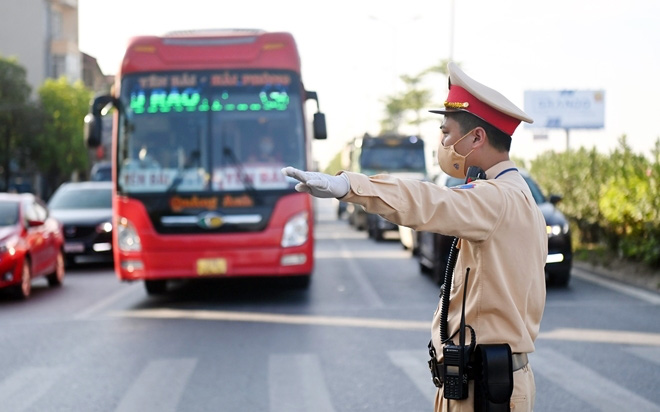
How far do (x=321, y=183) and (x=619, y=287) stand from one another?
12.3 m

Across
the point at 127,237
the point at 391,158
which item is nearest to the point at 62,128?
the point at 391,158

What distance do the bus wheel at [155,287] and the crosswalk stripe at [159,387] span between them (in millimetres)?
5375

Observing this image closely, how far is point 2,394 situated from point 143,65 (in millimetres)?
5984

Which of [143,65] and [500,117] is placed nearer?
[500,117]

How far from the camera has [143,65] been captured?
40.4ft

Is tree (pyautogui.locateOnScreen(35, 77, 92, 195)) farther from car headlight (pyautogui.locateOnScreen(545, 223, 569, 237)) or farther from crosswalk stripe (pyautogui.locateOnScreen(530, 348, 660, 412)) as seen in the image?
crosswalk stripe (pyautogui.locateOnScreen(530, 348, 660, 412))

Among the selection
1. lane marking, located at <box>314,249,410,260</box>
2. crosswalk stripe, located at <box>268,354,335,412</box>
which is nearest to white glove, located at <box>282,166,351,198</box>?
crosswalk stripe, located at <box>268,354,335,412</box>

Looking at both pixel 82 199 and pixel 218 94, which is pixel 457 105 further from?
pixel 82 199

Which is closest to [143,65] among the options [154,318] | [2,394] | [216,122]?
[216,122]

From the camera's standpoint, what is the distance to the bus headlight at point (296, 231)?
39.3ft

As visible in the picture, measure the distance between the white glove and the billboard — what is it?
47978mm

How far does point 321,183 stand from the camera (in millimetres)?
2623

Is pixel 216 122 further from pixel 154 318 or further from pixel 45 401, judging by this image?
pixel 45 401

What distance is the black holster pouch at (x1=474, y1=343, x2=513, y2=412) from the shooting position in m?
2.96
